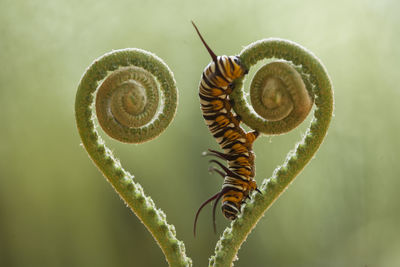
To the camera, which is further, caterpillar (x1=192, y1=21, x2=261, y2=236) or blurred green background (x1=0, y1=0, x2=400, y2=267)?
blurred green background (x1=0, y1=0, x2=400, y2=267)

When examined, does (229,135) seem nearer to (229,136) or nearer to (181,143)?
(229,136)

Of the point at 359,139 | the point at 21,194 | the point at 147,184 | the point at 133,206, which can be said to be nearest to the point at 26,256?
the point at 21,194

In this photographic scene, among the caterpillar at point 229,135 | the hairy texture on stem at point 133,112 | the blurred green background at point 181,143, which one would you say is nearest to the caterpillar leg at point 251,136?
the caterpillar at point 229,135

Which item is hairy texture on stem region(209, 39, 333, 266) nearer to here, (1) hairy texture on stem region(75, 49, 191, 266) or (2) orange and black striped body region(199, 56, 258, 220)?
(2) orange and black striped body region(199, 56, 258, 220)

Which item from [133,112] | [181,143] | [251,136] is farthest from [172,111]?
[181,143]

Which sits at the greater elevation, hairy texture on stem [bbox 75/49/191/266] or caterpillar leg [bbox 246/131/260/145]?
hairy texture on stem [bbox 75/49/191/266]

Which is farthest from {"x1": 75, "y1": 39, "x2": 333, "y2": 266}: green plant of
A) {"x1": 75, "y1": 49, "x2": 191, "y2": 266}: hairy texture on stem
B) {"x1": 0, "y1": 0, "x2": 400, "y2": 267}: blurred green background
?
{"x1": 0, "y1": 0, "x2": 400, "y2": 267}: blurred green background
